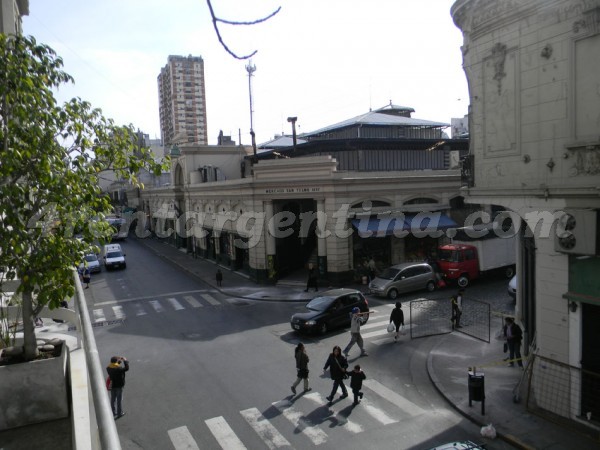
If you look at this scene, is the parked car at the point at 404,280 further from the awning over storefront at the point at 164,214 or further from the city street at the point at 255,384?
the awning over storefront at the point at 164,214

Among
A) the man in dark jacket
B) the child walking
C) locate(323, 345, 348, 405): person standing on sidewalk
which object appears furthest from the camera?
locate(323, 345, 348, 405): person standing on sidewalk

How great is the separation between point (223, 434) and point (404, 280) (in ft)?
52.7

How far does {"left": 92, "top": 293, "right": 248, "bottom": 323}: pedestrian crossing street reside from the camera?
24.2 metres

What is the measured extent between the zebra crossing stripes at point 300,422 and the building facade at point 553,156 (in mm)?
5384

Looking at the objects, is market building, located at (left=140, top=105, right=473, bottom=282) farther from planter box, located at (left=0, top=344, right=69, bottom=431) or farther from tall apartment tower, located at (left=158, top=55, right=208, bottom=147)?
tall apartment tower, located at (left=158, top=55, right=208, bottom=147)

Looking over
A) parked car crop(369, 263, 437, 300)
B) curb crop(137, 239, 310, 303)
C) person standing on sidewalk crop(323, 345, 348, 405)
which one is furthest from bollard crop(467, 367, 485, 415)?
curb crop(137, 239, 310, 303)

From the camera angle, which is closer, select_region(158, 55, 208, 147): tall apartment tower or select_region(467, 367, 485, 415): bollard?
select_region(467, 367, 485, 415): bollard

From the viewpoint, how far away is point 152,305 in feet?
85.7

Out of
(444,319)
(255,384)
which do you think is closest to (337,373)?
(255,384)

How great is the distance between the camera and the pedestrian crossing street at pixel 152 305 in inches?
952

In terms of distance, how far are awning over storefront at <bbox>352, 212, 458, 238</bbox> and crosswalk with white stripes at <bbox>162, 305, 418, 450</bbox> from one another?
15.6 m

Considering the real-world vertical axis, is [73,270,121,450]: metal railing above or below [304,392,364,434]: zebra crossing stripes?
above

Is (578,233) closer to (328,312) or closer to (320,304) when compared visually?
(328,312)

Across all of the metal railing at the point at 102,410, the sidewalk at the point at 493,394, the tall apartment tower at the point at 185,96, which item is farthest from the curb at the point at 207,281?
the tall apartment tower at the point at 185,96
